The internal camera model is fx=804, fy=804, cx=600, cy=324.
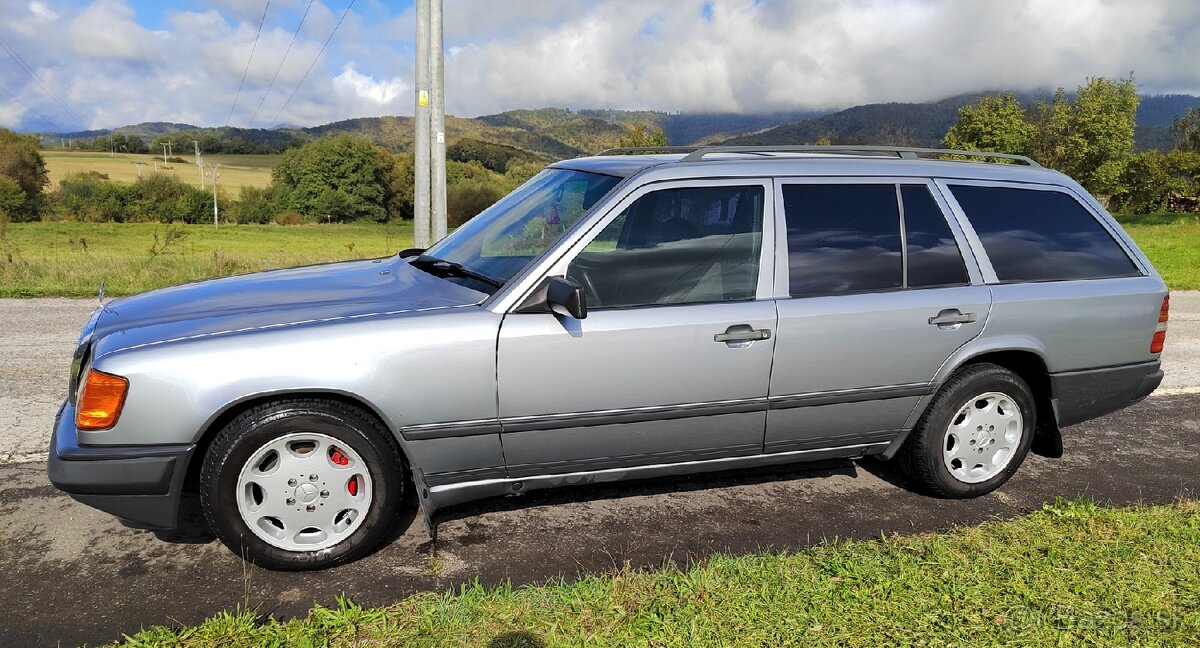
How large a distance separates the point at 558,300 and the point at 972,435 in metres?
2.47

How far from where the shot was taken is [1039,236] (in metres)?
4.37

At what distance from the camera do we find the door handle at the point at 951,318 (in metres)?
3.98

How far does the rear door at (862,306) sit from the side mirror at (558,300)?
3.35 ft

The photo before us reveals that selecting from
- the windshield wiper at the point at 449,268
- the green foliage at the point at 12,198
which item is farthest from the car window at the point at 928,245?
the green foliage at the point at 12,198

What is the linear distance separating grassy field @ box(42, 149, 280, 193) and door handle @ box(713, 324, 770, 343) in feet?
302

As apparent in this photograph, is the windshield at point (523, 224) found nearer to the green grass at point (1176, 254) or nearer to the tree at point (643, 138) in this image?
the green grass at point (1176, 254)

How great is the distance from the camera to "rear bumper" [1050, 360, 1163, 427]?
4336mm

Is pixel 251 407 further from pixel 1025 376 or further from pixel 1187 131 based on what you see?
pixel 1187 131

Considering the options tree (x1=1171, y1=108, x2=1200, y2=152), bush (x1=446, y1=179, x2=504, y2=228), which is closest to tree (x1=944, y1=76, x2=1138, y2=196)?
tree (x1=1171, y1=108, x2=1200, y2=152)

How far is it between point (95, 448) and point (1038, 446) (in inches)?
185

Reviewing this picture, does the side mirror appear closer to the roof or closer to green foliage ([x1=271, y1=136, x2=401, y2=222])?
the roof

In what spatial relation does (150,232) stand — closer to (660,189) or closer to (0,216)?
(0,216)

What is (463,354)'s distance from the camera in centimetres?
327

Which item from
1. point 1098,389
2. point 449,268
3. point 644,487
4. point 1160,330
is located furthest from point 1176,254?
Answer: point 449,268
